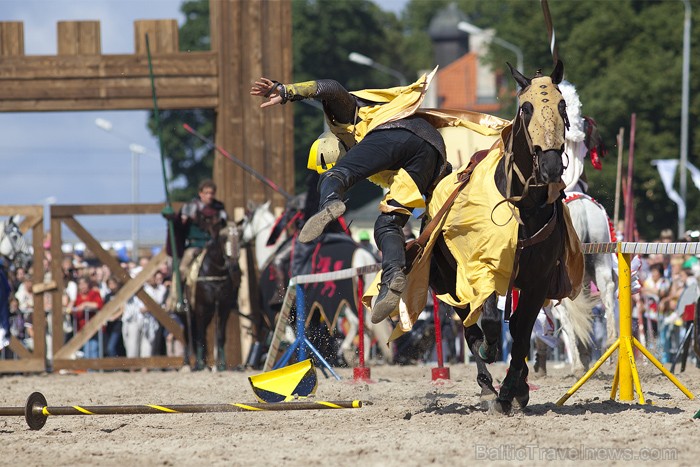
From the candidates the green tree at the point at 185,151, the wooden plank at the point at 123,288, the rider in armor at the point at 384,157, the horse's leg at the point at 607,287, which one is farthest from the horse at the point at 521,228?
the green tree at the point at 185,151

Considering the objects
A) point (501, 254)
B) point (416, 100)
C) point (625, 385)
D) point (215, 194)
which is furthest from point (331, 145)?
point (215, 194)

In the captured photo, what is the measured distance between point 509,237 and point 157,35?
9544 mm

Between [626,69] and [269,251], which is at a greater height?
[626,69]

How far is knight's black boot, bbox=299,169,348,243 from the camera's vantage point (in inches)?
305

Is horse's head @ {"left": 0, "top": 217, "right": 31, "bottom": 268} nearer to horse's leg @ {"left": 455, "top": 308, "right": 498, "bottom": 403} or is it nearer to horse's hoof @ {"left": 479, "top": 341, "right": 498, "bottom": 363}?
horse's leg @ {"left": 455, "top": 308, "right": 498, "bottom": 403}

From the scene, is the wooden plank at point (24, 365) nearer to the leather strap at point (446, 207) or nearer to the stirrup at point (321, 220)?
the leather strap at point (446, 207)

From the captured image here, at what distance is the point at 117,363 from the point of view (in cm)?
1586

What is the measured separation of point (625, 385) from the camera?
879 cm

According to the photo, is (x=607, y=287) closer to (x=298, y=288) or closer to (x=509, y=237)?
(x=298, y=288)

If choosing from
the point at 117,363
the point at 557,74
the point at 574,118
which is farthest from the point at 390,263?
the point at 117,363

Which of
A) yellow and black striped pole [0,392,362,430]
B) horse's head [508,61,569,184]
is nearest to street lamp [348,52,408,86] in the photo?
horse's head [508,61,569,184]

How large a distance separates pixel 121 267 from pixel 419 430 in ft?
31.2

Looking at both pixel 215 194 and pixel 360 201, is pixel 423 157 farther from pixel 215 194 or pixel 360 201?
pixel 360 201

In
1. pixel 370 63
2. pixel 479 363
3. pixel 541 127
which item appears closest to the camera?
pixel 541 127
